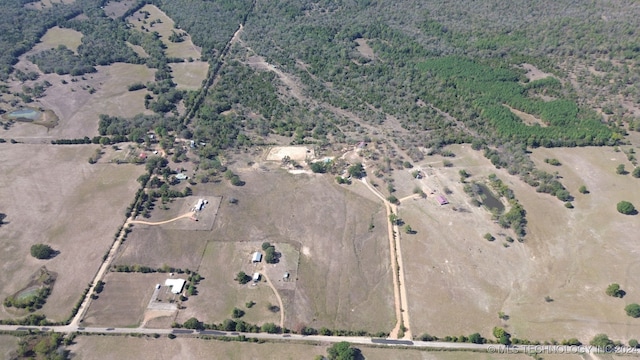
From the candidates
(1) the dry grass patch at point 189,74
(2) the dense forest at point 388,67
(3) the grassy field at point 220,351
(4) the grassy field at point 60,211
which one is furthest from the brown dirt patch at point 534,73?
(4) the grassy field at point 60,211

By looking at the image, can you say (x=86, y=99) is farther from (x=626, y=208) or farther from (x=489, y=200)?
(x=626, y=208)

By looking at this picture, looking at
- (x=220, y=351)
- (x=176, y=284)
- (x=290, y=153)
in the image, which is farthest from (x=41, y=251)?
(x=290, y=153)

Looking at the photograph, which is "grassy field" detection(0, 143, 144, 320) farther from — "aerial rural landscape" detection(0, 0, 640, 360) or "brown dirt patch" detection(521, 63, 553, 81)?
"brown dirt patch" detection(521, 63, 553, 81)

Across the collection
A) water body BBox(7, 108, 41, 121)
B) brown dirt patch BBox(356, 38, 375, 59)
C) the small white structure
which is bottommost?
water body BBox(7, 108, 41, 121)


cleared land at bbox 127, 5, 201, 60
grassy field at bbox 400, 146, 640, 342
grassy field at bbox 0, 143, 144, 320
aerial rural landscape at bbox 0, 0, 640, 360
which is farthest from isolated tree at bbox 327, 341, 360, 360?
cleared land at bbox 127, 5, 201, 60

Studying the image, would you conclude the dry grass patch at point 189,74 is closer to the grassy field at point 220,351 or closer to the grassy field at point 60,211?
the grassy field at point 60,211

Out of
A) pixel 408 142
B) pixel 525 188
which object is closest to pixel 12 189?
pixel 408 142

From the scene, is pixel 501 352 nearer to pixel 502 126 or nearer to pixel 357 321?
pixel 357 321
